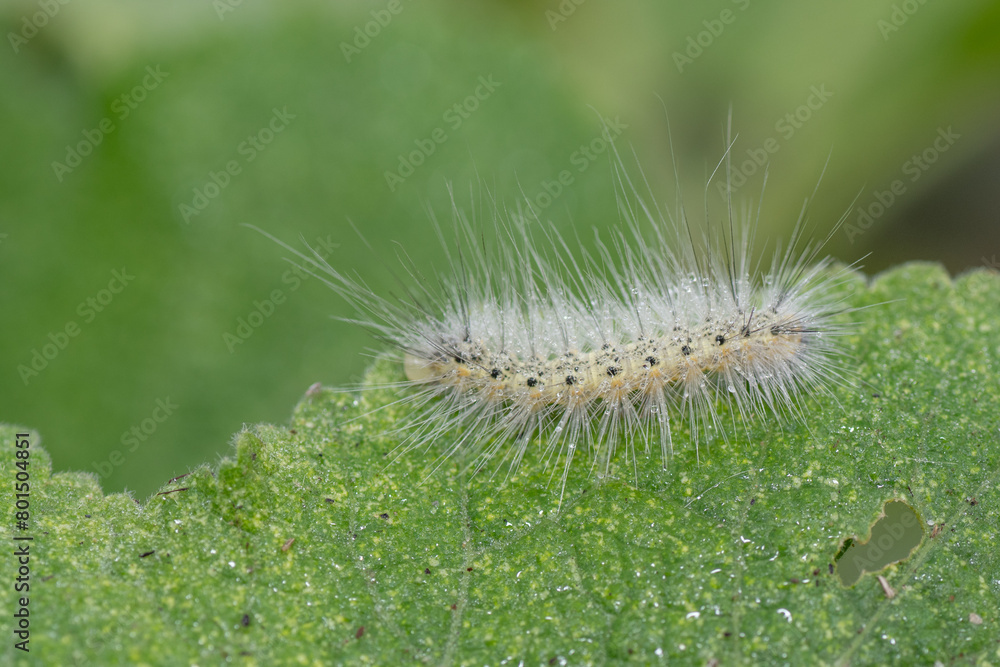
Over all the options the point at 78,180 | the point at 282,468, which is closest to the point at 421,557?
the point at 282,468

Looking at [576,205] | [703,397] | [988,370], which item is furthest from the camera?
[576,205]

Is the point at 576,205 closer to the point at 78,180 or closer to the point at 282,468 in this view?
the point at 282,468

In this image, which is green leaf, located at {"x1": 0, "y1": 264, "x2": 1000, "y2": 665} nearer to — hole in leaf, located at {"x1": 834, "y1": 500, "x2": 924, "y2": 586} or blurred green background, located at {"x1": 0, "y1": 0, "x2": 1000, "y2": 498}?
hole in leaf, located at {"x1": 834, "y1": 500, "x2": 924, "y2": 586}

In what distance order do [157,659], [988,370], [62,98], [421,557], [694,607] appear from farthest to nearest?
[62,98]
[988,370]
[421,557]
[694,607]
[157,659]

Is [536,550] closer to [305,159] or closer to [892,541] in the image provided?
[892,541]

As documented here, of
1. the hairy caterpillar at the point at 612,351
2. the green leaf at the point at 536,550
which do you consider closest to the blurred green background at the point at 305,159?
the hairy caterpillar at the point at 612,351

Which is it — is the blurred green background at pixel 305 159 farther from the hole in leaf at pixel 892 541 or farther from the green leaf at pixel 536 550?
the hole in leaf at pixel 892 541

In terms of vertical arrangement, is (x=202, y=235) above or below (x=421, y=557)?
above

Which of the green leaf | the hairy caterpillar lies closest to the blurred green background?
the hairy caterpillar
